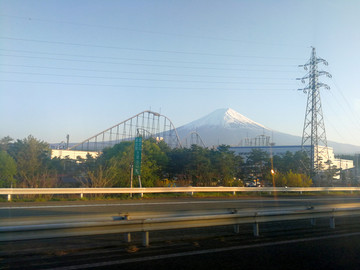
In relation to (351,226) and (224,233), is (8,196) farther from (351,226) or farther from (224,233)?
(351,226)

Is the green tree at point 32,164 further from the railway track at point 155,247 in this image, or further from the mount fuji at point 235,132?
the mount fuji at point 235,132

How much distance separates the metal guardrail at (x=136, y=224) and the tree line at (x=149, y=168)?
53.8 ft

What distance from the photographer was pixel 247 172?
169 ft

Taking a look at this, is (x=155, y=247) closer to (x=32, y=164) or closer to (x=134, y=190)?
(x=134, y=190)

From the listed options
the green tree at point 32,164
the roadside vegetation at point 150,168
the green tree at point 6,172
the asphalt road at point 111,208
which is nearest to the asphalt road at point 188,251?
the asphalt road at point 111,208

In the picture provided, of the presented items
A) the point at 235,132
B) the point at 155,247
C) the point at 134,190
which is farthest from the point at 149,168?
the point at 235,132

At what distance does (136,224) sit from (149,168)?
82.9 ft

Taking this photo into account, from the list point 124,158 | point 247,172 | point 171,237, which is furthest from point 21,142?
point 171,237

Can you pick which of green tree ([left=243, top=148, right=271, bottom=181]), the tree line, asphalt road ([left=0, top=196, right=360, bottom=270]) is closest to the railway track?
asphalt road ([left=0, top=196, right=360, bottom=270])

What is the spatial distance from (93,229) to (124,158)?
2362cm

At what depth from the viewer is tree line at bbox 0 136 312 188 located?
25.7 metres

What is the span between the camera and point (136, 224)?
6.79 meters

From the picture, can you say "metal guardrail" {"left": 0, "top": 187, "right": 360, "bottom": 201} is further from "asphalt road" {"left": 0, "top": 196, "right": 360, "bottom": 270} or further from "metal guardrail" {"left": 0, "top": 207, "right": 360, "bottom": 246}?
"metal guardrail" {"left": 0, "top": 207, "right": 360, "bottom": 246}

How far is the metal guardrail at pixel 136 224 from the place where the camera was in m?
5.75
